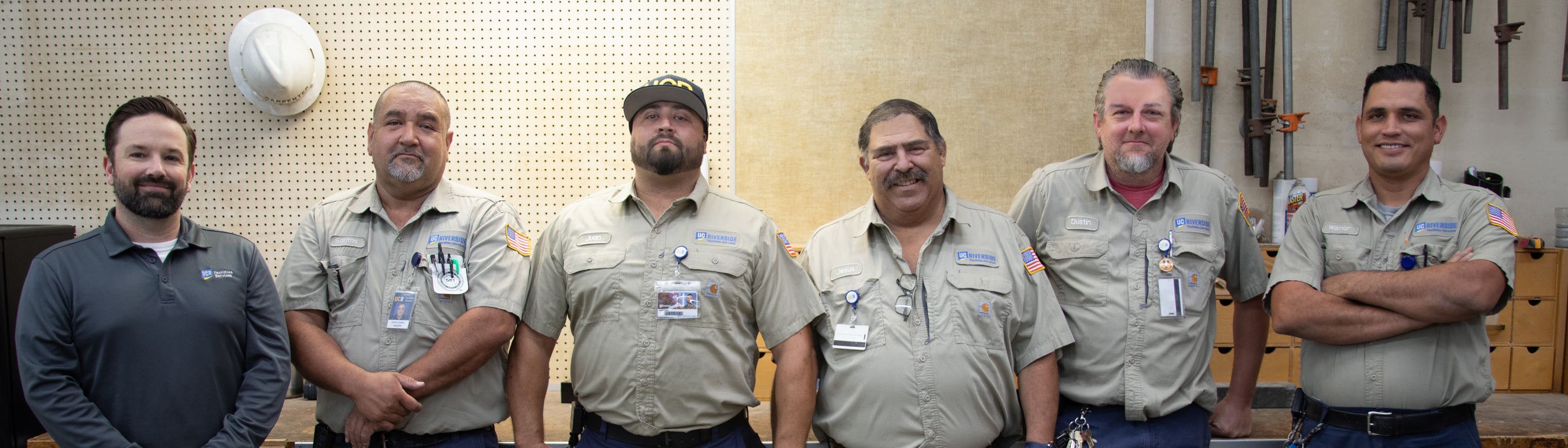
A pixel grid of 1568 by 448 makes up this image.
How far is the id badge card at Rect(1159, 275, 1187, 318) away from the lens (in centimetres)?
230

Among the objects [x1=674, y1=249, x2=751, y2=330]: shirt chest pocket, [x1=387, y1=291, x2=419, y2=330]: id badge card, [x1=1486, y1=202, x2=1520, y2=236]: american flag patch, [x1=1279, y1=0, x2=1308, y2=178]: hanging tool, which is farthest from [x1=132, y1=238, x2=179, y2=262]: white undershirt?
[x1=1279, y1=0, x2=1308, y2=178]: hanging tool

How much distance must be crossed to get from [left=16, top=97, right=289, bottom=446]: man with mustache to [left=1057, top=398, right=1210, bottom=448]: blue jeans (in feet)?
7.20

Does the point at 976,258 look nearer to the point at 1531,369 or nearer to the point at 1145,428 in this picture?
the point at 1145,428

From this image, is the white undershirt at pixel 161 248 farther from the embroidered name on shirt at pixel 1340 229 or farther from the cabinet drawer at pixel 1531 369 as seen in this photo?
the cabinet drawer at pixel 1531 369

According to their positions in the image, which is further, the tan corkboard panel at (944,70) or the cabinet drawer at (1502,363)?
the tan corkboard panel at (944,70)

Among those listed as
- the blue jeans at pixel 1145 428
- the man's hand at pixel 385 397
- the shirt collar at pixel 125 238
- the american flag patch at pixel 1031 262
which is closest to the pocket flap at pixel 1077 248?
the american flag patch at pixel 1031 262

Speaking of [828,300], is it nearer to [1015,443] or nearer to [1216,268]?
[1015,443]

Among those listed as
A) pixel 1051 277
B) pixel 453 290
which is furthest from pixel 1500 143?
pixel 453 290

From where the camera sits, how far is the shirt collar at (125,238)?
6.40 feet

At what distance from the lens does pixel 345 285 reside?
224 centimetres

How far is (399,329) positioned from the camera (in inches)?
86.0

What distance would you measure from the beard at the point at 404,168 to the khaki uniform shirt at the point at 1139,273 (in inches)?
71.8

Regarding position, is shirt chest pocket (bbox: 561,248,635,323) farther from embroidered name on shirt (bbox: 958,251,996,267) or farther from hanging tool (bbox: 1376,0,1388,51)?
hanging tool (bbox: 1376,0,1388,51)

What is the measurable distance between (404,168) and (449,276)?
325mm
